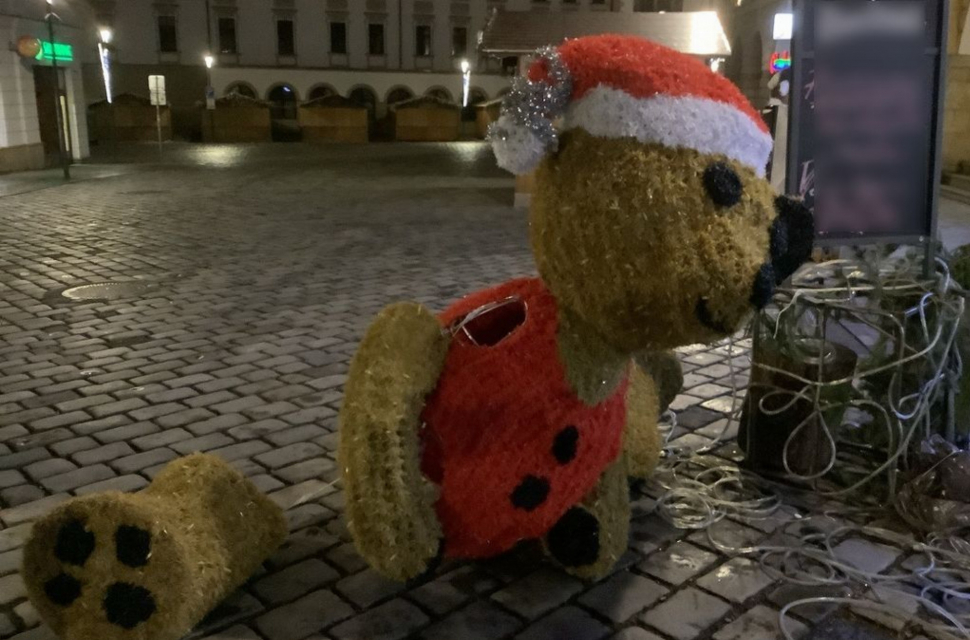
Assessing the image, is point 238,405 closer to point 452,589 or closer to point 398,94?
point 452,589

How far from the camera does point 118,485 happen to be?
159 inches

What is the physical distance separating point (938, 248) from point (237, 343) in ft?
14.8

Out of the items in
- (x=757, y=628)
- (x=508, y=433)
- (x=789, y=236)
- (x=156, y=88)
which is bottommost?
(x=757, y=628)

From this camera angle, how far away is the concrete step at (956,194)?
15.6 meters

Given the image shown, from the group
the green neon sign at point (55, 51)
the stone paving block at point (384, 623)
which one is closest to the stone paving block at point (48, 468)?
the stone paving block at point (384, 623)

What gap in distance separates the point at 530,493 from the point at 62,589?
144cm

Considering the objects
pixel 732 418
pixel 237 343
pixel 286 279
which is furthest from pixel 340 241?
pixel 732 418

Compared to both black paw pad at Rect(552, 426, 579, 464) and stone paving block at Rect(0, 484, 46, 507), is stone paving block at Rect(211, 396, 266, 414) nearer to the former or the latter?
stone paving block at Rect(0, 484, 46, 507)

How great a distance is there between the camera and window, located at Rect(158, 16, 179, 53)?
145 ft

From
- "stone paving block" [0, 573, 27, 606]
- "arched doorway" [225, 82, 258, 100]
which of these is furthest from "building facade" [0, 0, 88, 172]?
"arched doorway" [225, 82, 258, 100]

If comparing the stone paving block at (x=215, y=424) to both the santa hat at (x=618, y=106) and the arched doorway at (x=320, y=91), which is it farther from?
the arched doorway at (x=320, y=91)

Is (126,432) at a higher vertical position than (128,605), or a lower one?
lower

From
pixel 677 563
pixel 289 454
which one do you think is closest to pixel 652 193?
pixel 677 563

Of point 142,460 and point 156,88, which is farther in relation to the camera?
point 156,88
